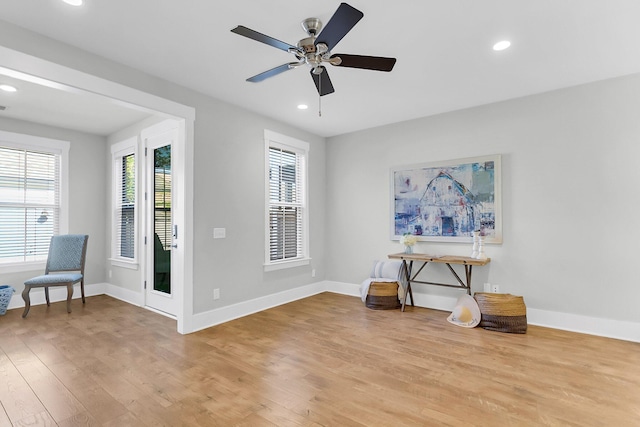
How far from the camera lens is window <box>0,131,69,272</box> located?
4.55m

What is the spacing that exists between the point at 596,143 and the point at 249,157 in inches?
158

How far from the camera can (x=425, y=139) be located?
4.55m

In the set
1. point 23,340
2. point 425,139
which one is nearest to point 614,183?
point 425,139

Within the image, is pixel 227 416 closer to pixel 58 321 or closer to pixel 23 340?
pixel 23 340

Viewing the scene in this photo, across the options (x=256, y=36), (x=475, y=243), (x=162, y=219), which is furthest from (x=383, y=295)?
(x=256, y=36)

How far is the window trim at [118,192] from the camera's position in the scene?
4680 millimetres

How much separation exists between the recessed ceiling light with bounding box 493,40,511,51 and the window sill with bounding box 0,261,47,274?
6.45 m

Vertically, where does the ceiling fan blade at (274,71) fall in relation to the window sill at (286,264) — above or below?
above

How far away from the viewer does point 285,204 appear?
4887mm

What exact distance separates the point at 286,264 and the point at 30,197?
13.1ft

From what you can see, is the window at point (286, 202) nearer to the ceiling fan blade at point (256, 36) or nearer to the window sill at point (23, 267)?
the ceiling fan blade at point (256, 36)

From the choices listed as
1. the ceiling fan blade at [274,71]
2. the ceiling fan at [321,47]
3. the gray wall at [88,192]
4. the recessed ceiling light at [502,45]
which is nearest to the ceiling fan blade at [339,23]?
the ceiling fan at [321,47]

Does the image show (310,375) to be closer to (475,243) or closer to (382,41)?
(475,243)

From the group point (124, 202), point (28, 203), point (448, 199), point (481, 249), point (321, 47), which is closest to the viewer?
point (321, 47)
